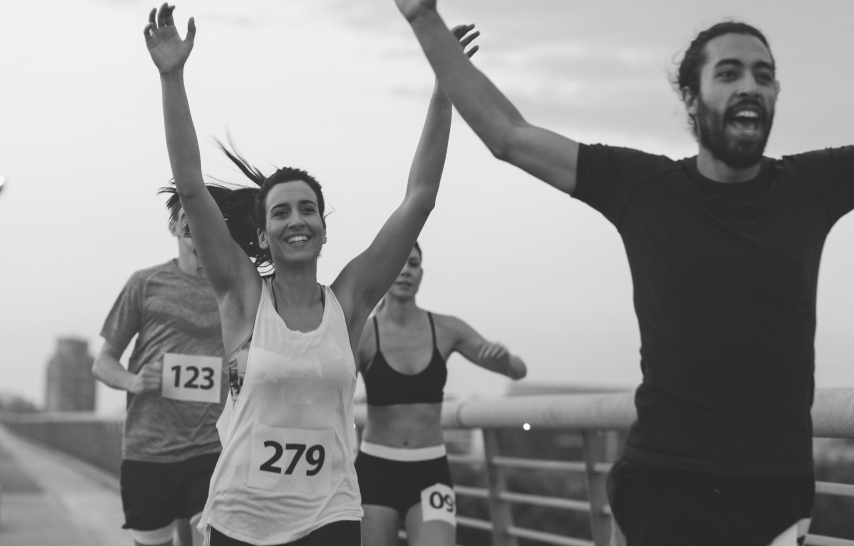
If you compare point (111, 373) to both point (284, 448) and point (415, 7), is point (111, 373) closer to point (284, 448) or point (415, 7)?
point (284, 448)

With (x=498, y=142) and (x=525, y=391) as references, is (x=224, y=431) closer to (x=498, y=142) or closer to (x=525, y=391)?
(x=498, y=142)

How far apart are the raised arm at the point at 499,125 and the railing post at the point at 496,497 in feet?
14.5

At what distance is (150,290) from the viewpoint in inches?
245

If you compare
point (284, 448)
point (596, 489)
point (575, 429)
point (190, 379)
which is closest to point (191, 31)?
point (284, 448)

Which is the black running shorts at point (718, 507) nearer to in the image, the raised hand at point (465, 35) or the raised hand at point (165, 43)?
the raised hand at point (465, 35)

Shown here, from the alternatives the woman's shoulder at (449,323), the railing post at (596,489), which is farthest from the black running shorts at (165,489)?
the railing post at (596,489)

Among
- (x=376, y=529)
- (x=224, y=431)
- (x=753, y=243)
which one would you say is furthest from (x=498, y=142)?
(x=376, y=529)

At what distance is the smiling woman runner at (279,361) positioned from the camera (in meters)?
3.70

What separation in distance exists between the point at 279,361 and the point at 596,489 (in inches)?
104

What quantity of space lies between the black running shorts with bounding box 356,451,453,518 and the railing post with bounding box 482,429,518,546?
1183 millimetres

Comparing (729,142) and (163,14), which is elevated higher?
(163,14)

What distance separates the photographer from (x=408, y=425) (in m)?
5.96

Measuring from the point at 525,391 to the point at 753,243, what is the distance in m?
133

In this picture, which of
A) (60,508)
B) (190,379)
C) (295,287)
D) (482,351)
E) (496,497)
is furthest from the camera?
(60,508)
